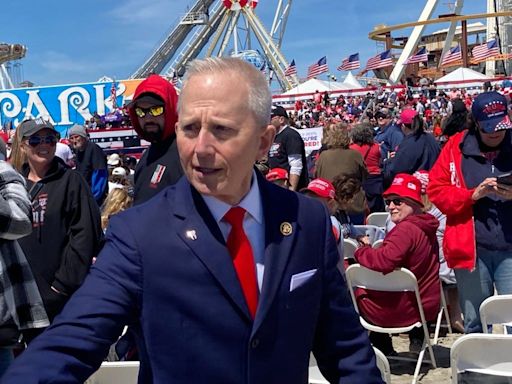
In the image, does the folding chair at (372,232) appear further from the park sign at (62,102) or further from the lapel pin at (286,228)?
the park sign at (62,102)

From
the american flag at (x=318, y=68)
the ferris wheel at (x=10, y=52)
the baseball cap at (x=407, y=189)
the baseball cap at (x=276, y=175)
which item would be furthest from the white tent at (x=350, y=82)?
the baseball cap at (x=407, y=189)

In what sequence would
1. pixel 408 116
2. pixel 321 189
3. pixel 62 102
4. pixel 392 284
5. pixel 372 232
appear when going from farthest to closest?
pixel 62 102 → pixel 408 116 → pixel 372 232 → pixel 321 189 → pixel 392 284

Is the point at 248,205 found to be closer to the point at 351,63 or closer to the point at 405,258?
the point at 405,258

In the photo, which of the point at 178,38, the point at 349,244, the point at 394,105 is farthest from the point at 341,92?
the point at 349,244

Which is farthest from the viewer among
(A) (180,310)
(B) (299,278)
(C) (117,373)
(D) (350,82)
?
(D) (350,82)

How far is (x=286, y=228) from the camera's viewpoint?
1617mm

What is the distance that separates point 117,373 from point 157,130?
1676 millimetres

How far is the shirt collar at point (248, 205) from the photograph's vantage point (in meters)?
1.57

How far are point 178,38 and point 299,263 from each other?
5431 cm

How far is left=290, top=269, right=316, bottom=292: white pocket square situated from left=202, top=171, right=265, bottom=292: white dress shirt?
8 centimetres

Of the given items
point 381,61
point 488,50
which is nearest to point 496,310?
point 488,50

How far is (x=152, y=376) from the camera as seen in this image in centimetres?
153

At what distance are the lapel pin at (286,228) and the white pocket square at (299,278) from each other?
0.11m

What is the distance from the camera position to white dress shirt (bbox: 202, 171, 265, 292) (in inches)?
61.8
